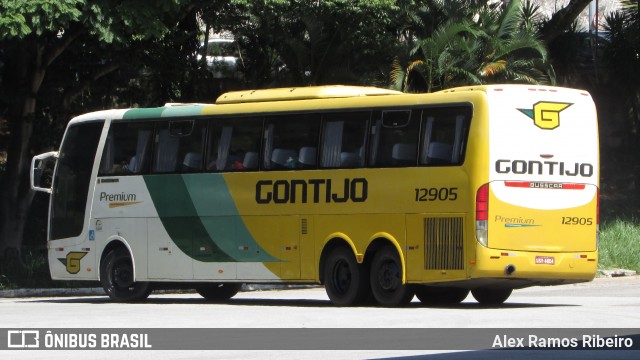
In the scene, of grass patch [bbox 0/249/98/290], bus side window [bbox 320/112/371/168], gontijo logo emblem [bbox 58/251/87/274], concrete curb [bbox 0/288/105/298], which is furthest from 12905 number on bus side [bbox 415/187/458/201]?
grass patch [bbox 0/249/98/290]

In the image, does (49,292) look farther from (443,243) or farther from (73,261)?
(443,243)

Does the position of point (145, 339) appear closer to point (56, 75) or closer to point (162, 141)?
point (162, 141)

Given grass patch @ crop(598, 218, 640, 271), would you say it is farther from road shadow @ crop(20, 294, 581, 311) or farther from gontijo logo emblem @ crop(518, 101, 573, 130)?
gontijo logo emblem @ crop(518, 101, 573, 130)

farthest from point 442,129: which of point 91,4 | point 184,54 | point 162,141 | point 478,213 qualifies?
point 184,54

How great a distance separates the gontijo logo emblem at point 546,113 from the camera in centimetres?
1845

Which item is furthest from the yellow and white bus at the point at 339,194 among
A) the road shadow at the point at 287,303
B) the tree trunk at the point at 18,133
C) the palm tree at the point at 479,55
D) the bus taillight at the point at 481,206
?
the palm tree at the point at 479,55

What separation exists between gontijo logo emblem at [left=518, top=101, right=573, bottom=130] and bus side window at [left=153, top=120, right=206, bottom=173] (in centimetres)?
569

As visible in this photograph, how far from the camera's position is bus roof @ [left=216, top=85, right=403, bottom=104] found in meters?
20.2

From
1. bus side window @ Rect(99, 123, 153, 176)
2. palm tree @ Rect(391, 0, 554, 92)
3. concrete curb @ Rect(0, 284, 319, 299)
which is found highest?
palm tree @ Rect(391, 0, 554, 92)

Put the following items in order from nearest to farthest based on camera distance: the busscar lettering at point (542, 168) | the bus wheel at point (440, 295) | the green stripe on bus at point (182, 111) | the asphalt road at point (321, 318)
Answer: the asphalt road at point (321, 318) < the busscar lettering at point (542, 168) < the bus wheel at point (440, 295) < the green stripe on bus at point (182, 111)

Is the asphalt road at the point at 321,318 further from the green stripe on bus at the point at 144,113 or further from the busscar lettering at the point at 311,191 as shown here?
the green stripe on bus at the point at 144,113

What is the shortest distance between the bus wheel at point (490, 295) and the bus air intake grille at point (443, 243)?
1923mm

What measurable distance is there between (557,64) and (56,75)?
15928 mm

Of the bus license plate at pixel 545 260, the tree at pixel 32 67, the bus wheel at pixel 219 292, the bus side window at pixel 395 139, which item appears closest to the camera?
the bus license plate at pixel 545 260
